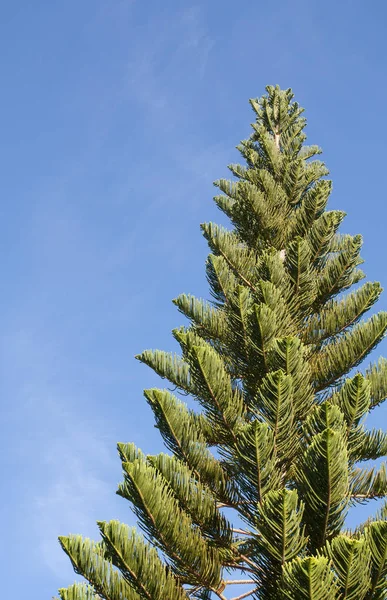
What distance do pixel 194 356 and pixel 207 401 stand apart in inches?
15.4

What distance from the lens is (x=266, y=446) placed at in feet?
11.2

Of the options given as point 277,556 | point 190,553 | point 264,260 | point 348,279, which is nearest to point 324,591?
point 277,556

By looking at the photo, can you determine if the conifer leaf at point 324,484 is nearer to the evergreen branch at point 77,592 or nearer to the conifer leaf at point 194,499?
the conifer leaf at point 194,499

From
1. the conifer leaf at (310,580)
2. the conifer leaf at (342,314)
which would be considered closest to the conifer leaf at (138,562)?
the conifer leaf at (310,580)

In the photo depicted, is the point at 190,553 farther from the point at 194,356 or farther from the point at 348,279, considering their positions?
the point at 348,279

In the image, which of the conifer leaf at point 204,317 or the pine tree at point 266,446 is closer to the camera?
the pine tree at point 266,446

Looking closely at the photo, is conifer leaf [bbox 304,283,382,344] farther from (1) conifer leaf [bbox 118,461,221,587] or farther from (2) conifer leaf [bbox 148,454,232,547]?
(1) conifer leaf [bbox 118,461,221,587]

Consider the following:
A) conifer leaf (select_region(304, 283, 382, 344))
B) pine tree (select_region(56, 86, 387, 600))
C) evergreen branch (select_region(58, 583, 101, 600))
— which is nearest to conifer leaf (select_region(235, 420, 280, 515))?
pine tree (select_region(56, 86, 387, 600))

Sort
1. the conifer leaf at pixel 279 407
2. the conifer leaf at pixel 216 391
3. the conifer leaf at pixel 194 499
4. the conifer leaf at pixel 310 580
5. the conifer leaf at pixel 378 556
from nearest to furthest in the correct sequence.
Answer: the conifer leaf at pixel 310 580 < the conifer leaf at pixel 378 556 < the conifer leaf at pixel 279 407 < the conifer leaf at pixel 194 499 < the conifer leaf at pixel 216 391

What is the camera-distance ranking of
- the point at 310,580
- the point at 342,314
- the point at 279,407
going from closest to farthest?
the point at 310,580, the point at 279,407, the point at 342,314

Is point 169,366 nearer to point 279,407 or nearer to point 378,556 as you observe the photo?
point 279,407

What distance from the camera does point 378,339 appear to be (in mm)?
4559

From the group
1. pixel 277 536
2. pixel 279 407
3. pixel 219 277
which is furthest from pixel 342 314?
pixel 277 536

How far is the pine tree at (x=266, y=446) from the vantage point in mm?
3100
